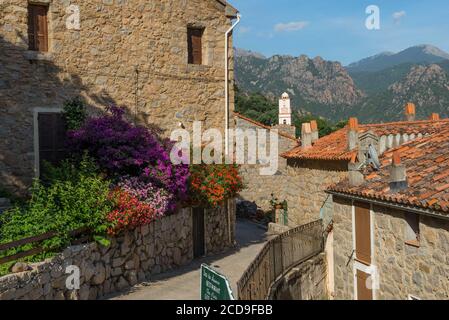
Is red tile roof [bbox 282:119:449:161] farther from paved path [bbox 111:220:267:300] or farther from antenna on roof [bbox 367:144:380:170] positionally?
paved path [bbox 111:220:267:300]

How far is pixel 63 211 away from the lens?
9242 mm

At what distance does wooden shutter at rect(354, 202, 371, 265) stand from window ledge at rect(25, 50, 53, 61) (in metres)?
8.62

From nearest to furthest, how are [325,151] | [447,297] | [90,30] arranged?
[447,297]
[90,30]
[325,151]

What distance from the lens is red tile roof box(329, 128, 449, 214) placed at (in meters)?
8.80

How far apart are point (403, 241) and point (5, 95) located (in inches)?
386

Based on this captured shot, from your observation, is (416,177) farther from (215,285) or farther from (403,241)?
(215,285)

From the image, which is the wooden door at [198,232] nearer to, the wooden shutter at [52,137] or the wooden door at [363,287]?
the wooden shutter at [52,137]

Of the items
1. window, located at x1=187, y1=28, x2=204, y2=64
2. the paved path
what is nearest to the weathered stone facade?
the paved path

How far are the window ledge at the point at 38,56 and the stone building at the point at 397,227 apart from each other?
8065mm

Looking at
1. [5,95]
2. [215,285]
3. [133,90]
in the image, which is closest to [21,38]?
[5,95]

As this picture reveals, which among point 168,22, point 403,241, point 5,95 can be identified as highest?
point 168,22

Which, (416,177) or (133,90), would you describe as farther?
(133,90)

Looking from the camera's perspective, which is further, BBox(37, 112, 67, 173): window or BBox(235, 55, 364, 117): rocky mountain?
BBox(235, 55, 364, 117): rocky mountain
